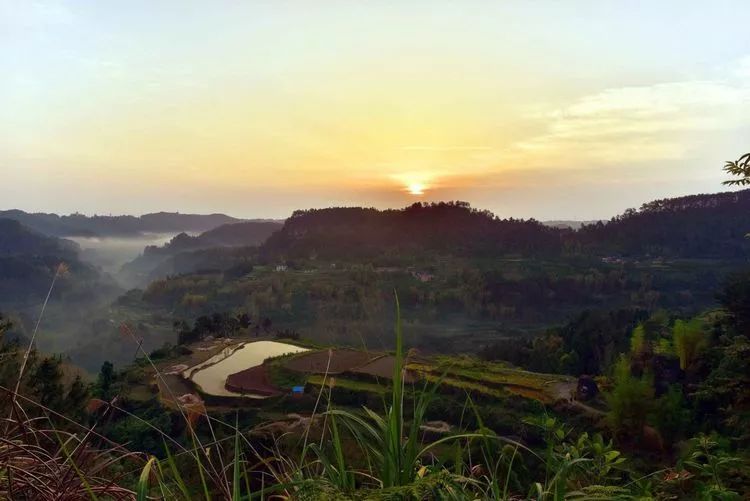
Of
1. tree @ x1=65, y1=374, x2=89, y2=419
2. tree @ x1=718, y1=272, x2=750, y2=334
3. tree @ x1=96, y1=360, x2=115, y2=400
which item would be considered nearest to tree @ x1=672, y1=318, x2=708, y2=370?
tree @ x1=718, y1=272, x2=750, y2=334

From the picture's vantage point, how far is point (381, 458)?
1350 mm

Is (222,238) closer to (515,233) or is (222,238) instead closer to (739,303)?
(515,233)

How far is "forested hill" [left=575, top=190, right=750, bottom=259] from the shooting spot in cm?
8625

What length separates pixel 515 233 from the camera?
101188 mm

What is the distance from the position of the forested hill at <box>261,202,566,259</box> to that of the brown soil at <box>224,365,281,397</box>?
71.3 meters

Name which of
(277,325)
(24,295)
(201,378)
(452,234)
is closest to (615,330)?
(201,378)

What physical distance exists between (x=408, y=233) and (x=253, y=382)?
84.7 metres

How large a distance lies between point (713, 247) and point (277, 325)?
2866 inches

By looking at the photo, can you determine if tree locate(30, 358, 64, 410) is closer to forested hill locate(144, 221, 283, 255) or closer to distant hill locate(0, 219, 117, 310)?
distant hill locate(0, 219, 117, 310)

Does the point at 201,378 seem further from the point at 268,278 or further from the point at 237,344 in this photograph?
the point at 268,278

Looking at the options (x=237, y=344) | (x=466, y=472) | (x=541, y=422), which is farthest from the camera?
(x=237, y=344)

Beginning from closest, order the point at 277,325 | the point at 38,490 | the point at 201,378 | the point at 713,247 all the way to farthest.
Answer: the point at 38,490 < the point at 201,378 < the point at 277,325 < the point at 713,247

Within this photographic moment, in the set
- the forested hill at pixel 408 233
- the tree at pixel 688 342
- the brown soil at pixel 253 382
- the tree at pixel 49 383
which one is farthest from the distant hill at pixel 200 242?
the tree at pixel 49 383

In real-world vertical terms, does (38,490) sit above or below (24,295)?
above
